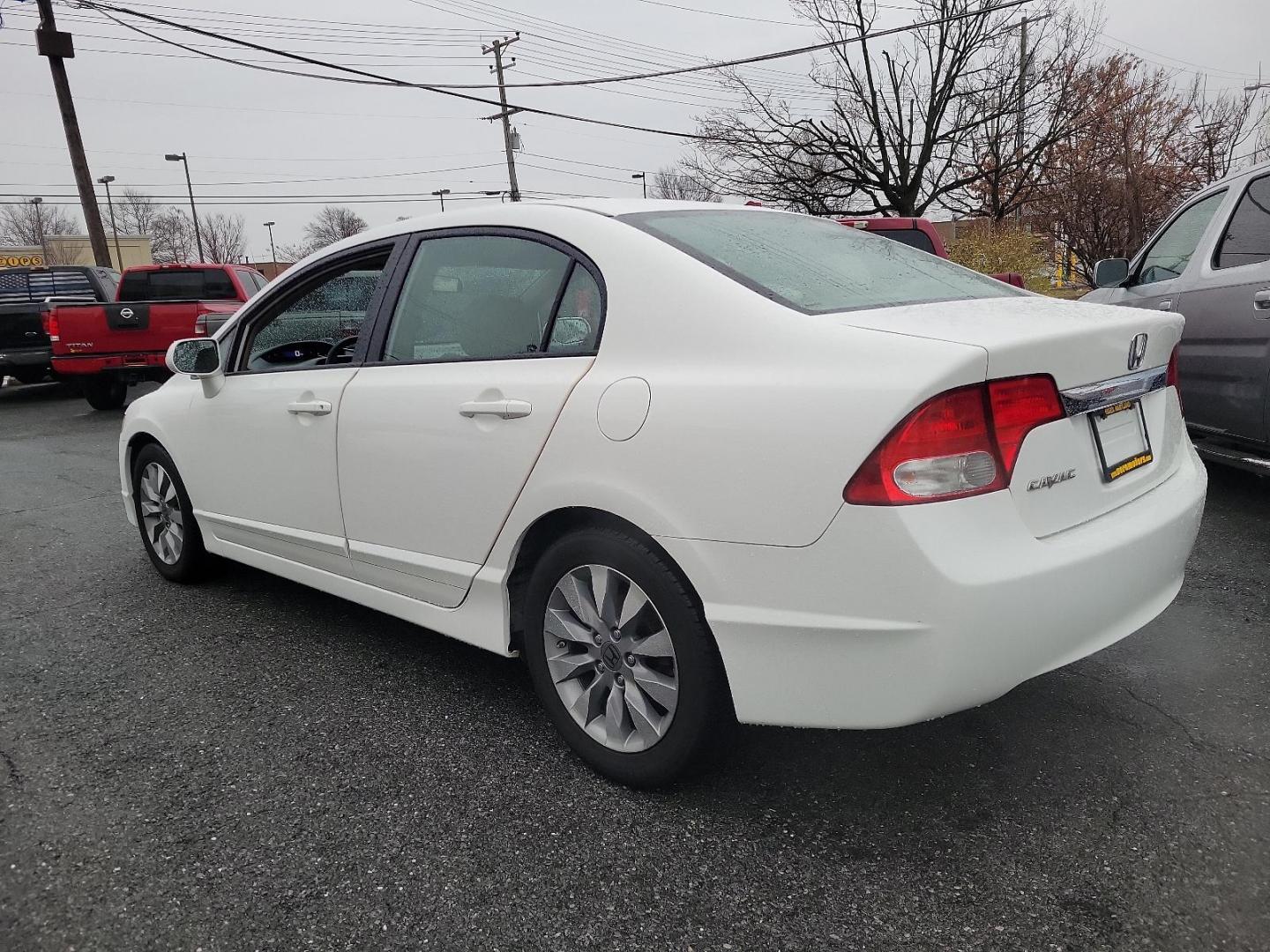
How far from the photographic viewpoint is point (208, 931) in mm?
2021

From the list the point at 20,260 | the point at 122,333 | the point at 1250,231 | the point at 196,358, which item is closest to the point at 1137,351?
the point at 1250,231

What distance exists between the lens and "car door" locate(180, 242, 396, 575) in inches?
130

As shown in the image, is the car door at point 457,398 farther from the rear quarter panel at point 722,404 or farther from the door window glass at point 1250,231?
the door window glass at point 1250,231

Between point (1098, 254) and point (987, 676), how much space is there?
20.6 meters

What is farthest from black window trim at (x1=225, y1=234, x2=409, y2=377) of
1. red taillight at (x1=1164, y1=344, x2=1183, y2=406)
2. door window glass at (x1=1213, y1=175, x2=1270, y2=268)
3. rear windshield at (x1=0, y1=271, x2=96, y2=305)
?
rear windshield at (x1=0, y1=271, x2=96, y2=305)

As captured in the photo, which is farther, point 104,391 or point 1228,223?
point 104,391

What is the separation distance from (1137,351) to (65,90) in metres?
21.7

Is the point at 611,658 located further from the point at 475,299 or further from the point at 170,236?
the point at 170,236

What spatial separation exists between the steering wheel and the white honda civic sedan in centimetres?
2

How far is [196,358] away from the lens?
3.87m

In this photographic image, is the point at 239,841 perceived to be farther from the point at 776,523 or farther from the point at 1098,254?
the point at 1098,254

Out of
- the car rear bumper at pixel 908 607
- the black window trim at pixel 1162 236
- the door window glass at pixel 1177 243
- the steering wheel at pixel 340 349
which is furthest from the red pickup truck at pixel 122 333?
the car rear bumper at pixel 908 607

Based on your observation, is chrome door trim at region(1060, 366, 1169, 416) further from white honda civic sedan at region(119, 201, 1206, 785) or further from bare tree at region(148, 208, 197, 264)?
bare tree at region(148, 208, 197, 264)

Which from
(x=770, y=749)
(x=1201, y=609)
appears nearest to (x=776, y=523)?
(x=770, y=749)
